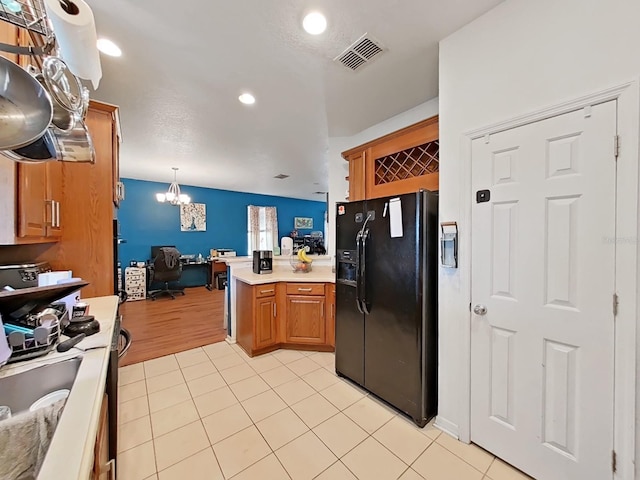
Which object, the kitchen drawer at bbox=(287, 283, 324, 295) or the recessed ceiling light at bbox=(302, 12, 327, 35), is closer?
the recessed ceiling light at bbox=(302, 12, 327, 35)

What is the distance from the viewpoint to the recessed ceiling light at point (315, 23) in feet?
5.25

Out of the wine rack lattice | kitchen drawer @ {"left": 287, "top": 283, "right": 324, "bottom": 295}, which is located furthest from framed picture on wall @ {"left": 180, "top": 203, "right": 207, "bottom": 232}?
the wine rack lattice

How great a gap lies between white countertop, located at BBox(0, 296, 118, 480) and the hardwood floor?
2.06 m

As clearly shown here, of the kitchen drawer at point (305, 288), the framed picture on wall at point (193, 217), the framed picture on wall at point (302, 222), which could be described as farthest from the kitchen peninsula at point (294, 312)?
the framed picture on wall at point (302, 222)

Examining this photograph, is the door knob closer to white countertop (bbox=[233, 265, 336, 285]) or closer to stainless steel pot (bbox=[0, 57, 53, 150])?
white countertop (bbox=[233, 265, 336, 285])

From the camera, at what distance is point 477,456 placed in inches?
62.1

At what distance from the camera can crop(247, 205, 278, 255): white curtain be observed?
7.96 metres

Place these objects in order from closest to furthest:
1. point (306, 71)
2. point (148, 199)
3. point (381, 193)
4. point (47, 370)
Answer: point (47, 370)
point (306, 71)
point (381, 193)
point (148, 199)

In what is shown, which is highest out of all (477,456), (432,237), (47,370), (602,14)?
(602,14)

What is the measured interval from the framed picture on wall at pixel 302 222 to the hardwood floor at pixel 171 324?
159 inches

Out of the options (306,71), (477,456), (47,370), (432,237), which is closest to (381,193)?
(432,237)

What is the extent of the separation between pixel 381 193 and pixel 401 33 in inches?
51.2

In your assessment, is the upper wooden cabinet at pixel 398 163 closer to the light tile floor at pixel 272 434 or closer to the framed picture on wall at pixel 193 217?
the light tile floor at pixel 272 434

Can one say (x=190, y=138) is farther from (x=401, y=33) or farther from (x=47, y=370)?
(x=47, y=370)
